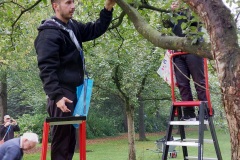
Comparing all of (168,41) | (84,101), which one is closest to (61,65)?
(84,101)

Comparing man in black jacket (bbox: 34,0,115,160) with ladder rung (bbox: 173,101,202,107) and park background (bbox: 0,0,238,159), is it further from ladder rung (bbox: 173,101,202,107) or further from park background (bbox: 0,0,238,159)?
ladder rung (bbox: 173,101,202,107)

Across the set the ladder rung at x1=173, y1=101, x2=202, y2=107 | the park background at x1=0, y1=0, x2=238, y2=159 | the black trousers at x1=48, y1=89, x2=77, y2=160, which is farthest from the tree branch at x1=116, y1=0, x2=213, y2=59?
the ladder rung at x1=173, y1=101, x2=202, y2=107

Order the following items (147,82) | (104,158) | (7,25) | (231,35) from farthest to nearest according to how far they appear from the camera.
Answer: (104,158) < (147,82) < (7,25) < (231,35)

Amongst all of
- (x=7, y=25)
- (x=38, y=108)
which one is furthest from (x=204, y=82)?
(x=38, y=108)

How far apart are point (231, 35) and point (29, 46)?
46.6ft

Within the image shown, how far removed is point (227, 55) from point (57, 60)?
1.40 metres

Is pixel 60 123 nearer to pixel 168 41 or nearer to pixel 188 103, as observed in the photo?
pixel 168 41

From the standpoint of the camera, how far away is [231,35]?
2475 millimetres

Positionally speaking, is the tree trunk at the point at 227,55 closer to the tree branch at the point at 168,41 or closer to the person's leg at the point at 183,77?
the tree branch at the point at 168,41

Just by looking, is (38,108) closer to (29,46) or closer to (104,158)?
(104,158)

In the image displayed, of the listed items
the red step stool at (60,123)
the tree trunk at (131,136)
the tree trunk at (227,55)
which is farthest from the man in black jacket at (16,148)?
the tree trunk at (131,136)

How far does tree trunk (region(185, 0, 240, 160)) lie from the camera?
2.33 meters

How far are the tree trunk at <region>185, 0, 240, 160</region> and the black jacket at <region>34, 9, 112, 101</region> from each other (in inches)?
47.5

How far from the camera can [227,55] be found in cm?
241
